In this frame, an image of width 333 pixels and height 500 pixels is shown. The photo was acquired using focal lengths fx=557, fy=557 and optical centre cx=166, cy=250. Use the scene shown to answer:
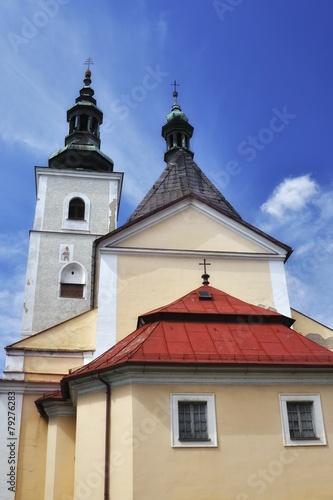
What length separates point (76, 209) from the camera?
2817cm

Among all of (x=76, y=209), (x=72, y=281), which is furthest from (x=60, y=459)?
(x=76, y=209)

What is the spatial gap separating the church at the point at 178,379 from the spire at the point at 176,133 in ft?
15.9

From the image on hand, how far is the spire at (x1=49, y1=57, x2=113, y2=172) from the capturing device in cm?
2944

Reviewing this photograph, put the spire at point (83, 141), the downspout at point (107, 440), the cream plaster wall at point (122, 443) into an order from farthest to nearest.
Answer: the spire at point (83, 141), the downspout at point (107, 440), the cream plaster wall at point (122, 443)

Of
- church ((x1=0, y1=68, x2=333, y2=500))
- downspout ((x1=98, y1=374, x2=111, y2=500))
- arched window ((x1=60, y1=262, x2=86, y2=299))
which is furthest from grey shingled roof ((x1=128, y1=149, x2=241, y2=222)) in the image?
arched window ((x1=60, y1=262, x2=86, y2=299))

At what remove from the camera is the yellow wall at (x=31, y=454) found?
520 inches

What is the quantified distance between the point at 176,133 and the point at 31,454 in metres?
15.9

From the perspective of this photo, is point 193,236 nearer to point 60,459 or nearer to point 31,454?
point 60,459

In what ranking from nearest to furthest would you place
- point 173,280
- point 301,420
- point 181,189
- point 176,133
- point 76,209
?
point 301,420
point 173,280
point 181,189
point 176,133
point 76,209

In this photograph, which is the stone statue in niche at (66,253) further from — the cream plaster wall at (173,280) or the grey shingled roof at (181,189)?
the cream plaster wall at (173,280)

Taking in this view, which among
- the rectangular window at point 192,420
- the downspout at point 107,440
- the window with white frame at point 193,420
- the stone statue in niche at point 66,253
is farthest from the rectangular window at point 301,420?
the stone statue in niche at point 66,253

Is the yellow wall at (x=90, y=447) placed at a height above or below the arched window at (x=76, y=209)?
below

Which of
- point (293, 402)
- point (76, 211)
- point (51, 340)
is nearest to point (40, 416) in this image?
point (51, 340)

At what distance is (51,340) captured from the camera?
1548 cm
